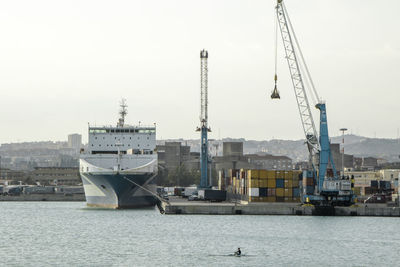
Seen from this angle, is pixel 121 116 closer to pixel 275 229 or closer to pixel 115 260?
pixel 275 229

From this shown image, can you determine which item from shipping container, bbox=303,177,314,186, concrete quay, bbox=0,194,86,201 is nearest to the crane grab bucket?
shipping container, bbox=303,177,314,186

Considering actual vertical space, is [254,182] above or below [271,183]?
above

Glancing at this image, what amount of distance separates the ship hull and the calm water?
417cm

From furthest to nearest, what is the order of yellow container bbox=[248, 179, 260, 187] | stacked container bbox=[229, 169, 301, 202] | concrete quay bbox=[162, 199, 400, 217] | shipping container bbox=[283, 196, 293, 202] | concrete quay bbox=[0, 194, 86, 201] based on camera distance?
concrete quay bbox=[0, 194, 86, 201]
shipping container bbox=[283, 196, 293, 202]
stacked container bbox=[229, 169, 301, 202]
yellow container bbox=[248, 179, 260, 187]
concrete quay bbox=[162, 199, 400, 217]

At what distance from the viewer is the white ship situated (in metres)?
110

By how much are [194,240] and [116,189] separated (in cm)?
3678

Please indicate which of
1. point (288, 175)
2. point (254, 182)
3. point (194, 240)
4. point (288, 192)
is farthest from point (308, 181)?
point (194, 240)

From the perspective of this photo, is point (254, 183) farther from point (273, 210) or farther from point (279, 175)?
point (273, 210)

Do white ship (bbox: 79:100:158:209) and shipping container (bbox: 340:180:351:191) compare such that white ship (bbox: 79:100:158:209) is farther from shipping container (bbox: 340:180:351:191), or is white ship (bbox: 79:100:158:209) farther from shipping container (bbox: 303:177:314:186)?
shipping container (bbox: 340:180:351:191)

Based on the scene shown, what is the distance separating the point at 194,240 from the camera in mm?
74812

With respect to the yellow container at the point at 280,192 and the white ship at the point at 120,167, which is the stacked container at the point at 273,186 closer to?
the yellow container at the point at 280,192

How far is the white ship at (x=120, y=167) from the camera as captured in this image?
360 feet

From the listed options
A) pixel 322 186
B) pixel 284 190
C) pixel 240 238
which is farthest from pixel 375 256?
pixel 284 190

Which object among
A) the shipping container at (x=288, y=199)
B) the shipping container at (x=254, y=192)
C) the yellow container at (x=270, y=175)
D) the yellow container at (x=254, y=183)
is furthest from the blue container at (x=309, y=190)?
the shipping container at (x=254, y=192)
